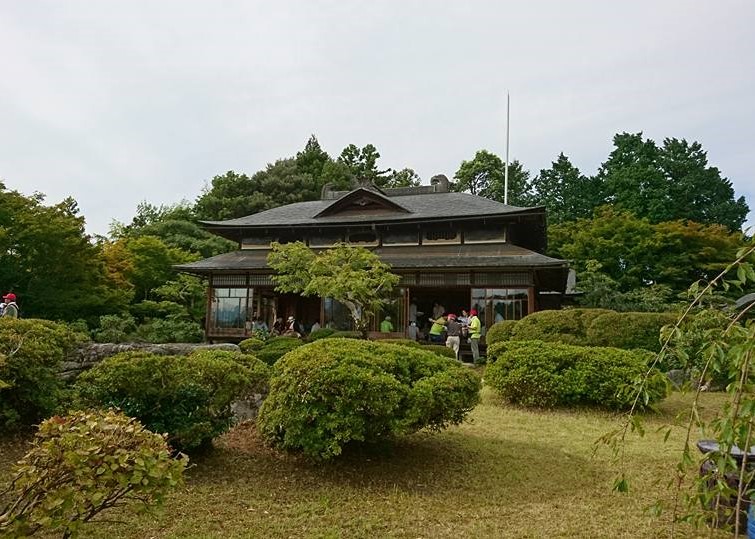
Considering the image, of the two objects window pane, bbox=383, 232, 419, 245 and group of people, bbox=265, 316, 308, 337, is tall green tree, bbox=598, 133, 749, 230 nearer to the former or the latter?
window pane, bbox=383, 232, 419, 245

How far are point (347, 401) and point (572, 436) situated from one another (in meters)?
4.09

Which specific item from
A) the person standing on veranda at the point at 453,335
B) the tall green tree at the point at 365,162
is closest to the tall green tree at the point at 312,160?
the tall green tree at the point at 365,162

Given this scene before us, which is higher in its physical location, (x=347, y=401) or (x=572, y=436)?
(x=347, y=401)

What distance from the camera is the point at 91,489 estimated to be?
270 cm

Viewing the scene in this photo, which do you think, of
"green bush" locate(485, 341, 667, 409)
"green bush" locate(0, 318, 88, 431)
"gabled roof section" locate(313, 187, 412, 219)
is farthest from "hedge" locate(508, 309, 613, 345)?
"gabled roof section" locate(313, 187, 412, 219)

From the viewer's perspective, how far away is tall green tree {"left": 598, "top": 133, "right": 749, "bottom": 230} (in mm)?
35500

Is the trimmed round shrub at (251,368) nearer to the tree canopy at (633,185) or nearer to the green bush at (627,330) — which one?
the green bush at (627,330)

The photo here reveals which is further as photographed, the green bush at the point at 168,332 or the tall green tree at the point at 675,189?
the tall green tree at the point at 675,189

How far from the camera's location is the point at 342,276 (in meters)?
15.9

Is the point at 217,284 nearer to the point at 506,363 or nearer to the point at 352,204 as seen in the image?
the point at 352,204

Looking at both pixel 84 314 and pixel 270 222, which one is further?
pixel 270 222

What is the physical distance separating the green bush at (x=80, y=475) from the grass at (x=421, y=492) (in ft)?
2.97

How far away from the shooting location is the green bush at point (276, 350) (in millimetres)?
12086

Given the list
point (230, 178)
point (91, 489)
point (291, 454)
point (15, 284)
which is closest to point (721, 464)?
point (91, 489)
